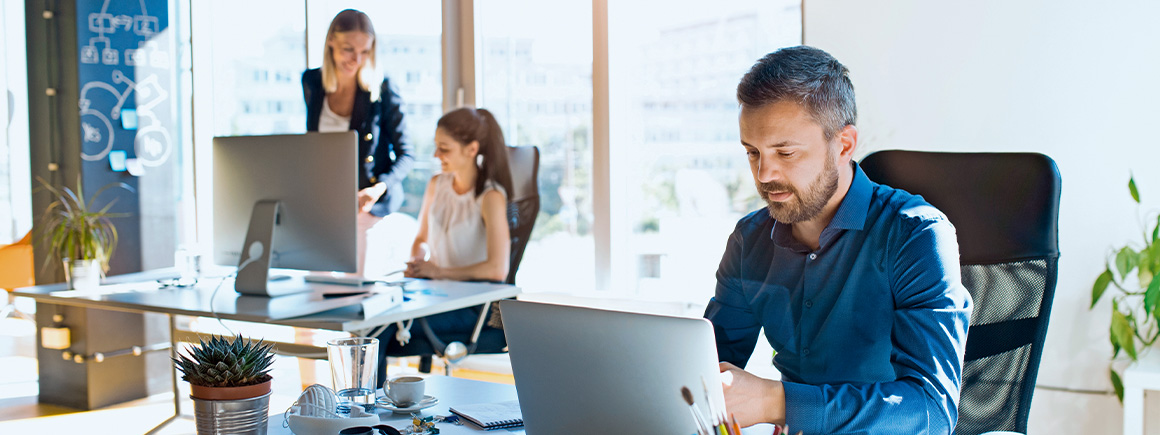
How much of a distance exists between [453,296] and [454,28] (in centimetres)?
224

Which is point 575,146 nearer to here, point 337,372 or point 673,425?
point 337,372

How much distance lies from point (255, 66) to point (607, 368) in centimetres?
469

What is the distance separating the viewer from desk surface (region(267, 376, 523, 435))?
4.34ft

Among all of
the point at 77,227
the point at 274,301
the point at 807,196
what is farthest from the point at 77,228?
the point at 807,196

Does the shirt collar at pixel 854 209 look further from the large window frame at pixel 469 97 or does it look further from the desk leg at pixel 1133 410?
the large window frame at pixel 469 97

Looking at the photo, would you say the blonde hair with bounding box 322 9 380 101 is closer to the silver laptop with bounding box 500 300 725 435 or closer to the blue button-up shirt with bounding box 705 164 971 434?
the blue button-up shirt with bounding box 705 164 971 434

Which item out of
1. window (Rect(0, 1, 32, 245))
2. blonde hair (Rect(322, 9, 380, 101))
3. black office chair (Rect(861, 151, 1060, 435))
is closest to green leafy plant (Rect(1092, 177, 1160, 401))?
black office chair (Rect(861, 151, 1060, 435))

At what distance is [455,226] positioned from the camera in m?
3.29

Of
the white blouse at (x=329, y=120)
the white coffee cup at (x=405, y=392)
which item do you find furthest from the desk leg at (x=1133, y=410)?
the white blouse at (x=329, y=120)

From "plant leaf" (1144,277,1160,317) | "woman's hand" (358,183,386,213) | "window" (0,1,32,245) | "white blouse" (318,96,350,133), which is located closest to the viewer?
"plant leaf" (1144,277,1160,317)

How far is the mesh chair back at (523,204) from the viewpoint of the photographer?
3145 millimetres

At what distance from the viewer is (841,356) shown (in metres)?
1.46

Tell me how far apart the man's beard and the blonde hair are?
2461 millimetres

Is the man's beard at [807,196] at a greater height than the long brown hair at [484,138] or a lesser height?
lesser
